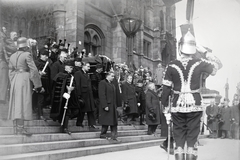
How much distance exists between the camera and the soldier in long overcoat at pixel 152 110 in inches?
493

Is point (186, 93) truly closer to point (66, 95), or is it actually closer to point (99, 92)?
point (66, 95)

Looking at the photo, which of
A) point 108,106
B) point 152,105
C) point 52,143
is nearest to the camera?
point 52,143

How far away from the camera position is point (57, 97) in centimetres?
872

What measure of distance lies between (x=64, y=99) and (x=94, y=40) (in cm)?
1501

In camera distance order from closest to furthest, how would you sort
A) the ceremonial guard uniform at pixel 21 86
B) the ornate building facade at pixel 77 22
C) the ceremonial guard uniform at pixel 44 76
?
the ceremonial guard uniform at pixel 21 86
the ceremonial guard uniform at pixel 44 76
the ornate building facade at pixel 77 22

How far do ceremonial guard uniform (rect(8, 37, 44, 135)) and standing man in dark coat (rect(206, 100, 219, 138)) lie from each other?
10958mm

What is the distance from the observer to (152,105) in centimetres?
1287

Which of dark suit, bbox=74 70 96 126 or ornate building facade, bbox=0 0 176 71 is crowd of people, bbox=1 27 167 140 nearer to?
dark suit, bbox=74 70 96 126

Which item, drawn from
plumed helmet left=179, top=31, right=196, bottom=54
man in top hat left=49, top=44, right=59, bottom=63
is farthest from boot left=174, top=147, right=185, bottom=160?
man in top hat left=49, top=44, right=59, bottom=63

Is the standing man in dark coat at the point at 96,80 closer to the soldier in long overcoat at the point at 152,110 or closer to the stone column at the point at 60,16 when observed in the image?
the soldier in long overcoat at the point at 152,110

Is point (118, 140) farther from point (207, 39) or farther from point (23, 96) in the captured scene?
point (207, 39)

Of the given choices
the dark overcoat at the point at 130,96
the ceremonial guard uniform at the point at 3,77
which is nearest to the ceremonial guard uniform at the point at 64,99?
the ceremonial guard uniform at the point at 3,77

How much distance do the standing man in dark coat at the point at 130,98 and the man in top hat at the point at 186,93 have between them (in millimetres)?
7216

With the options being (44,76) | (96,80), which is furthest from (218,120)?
(44,76)
